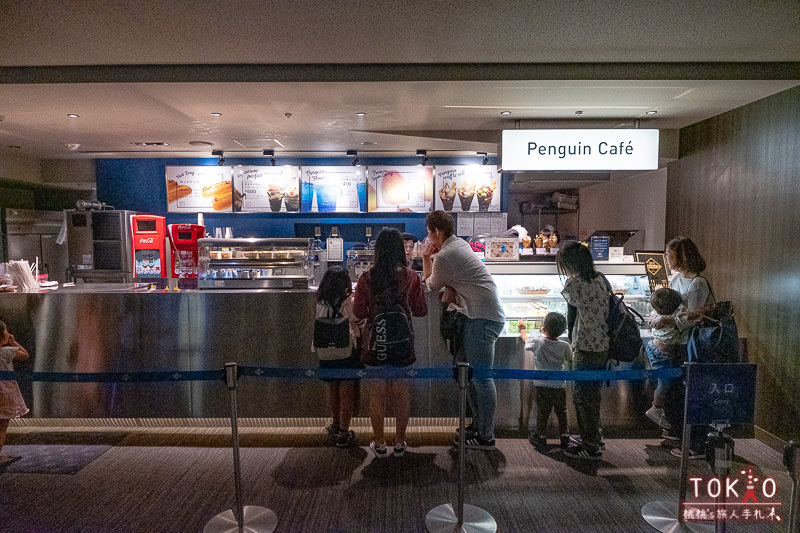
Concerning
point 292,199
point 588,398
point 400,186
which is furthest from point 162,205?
point 588,398

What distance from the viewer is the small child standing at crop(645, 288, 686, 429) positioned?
372 centimetres

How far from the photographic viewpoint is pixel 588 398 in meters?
3.65

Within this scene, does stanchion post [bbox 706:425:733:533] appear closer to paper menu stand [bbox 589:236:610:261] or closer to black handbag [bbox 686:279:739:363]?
Answer: black handbag [bbox 686:279:739:363]

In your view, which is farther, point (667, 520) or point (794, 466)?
point (667, 520)

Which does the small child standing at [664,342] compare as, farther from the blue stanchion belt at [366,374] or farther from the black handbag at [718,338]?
the blue stanchion belt at [366,374]

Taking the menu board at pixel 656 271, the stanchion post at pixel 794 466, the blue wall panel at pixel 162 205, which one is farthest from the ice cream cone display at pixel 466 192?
the stanchion post at pixel 794 466

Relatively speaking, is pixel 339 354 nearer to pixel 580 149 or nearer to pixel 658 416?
pixel 658 416

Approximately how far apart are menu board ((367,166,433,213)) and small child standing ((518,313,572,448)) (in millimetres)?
3800

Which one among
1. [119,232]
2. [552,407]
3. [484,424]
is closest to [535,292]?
[552,407]

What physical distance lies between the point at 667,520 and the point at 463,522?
1249mm

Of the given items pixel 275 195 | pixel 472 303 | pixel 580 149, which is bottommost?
pixel 472 303

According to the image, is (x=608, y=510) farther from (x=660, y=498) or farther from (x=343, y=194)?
(x=343, y=194)

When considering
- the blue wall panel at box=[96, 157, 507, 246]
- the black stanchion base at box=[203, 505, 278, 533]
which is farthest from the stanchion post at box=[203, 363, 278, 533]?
the blue wall panel at box=[96, 157, 507, 246]

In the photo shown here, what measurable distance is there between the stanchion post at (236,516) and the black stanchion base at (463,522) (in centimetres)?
95
